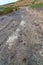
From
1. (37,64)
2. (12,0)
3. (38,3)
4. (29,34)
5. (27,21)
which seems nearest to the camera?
(37,64)

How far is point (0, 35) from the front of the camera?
2113 mm

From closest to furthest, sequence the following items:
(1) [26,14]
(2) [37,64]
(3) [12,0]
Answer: (2) [37,64]
(1) [26,14]
(3) [12,0]

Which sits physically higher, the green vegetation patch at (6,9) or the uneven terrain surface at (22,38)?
the green vegetation patch at (6,9)

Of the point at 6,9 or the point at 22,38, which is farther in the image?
the point at 6,9

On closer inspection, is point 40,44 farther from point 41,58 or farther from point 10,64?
point 10,64

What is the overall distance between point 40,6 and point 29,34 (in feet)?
2.38

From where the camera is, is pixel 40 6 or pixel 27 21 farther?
pixel 40 6

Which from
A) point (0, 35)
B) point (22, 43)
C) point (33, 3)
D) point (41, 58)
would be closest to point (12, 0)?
point (33, 3)

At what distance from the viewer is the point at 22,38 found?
2.01m

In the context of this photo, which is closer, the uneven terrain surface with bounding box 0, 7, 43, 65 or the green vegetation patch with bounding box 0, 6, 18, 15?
the uneven terrain surface with bounding box 0, 7, 43, 65

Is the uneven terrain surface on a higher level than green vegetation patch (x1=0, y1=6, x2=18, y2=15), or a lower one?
lower

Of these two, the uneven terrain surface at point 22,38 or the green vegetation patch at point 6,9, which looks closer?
the uneven terrain surface at point 22,38

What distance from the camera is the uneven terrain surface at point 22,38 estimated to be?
178cm

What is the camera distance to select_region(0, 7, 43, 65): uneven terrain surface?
178cm
